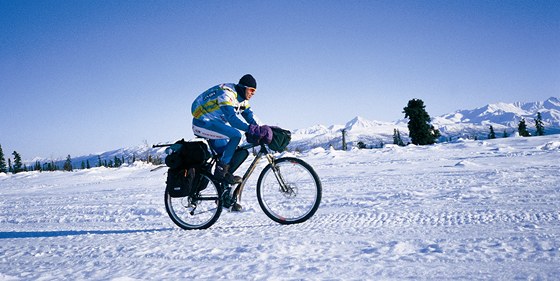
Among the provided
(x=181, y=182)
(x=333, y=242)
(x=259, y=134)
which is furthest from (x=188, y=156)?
(x=333, y=242)

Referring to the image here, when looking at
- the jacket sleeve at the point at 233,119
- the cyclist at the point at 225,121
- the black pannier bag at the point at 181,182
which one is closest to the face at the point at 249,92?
the cyclist at the point at 225,121

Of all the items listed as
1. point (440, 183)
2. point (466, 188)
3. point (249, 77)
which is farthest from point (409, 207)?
point (249, 77)

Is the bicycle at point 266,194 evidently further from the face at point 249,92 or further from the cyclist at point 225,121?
the face at point 249,92

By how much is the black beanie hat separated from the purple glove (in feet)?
2.28

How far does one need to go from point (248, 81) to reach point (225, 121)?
0.67 m

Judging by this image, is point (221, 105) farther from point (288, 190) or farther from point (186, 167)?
point (288, 190)

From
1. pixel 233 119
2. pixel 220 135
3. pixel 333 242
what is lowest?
pixel 333 242

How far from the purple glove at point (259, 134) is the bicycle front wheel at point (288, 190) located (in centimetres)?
39

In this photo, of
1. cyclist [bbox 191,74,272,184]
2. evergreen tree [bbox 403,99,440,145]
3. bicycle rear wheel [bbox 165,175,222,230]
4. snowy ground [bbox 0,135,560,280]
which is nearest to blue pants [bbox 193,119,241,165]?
cyclist [bbox 191,74,272,184]

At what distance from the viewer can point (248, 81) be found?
467 centimetres

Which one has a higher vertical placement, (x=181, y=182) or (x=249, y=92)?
(x=249, y=92)

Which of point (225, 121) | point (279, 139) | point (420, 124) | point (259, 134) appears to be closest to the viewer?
point (259, 134)

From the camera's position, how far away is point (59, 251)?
3422 millimetres

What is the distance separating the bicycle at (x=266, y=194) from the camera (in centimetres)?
435
